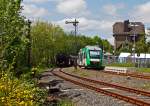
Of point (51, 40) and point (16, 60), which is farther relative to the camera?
point (51, 40)

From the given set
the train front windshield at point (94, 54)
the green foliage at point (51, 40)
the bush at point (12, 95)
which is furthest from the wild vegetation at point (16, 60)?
the green foliage at point (51, 40)

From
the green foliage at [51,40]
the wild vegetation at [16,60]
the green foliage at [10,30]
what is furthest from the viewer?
the green foliage at [51,40]

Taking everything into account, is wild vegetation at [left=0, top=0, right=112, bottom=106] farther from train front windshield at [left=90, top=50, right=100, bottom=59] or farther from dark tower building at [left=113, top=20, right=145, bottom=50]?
dark tower building at [left=113, top=20, right=145, bottom=50]

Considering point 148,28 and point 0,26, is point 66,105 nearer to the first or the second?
point 0,26

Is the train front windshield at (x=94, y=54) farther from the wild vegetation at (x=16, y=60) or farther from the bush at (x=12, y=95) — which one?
the bush at (x=12, y=95)

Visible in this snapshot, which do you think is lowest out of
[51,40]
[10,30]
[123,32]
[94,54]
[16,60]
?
[16,60]

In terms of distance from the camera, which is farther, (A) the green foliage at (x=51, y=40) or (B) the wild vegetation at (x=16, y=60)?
(A) the green foliage at (x=51, y=40)

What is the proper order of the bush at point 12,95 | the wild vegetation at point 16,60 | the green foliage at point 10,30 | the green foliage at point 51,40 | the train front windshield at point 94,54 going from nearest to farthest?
1. the bush at point 12,95
2. the wild vegetation at point 16,60
3. the green foliage at point 10,30
4. the train front windshield at point 94,54
5. the green foliage at point 51,40

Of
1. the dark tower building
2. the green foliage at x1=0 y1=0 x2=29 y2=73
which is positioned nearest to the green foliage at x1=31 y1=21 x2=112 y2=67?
the dark tower building

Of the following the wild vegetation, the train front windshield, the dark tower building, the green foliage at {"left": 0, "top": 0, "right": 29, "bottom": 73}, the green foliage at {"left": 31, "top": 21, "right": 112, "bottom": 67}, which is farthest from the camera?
the dark tower building

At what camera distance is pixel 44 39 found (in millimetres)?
103750

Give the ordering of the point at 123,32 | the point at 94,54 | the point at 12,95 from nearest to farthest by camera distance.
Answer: the point at 12,95 → the point at 94,54 → the point at 123,32

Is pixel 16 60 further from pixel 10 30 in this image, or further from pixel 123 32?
pixel 123 32

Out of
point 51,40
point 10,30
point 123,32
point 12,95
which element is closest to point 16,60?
point 10,30
